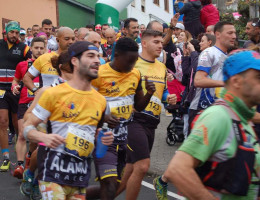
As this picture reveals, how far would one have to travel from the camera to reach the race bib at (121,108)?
17.5ft

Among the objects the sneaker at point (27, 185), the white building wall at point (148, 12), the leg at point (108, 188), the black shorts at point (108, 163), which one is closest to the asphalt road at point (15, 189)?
the sneaker at point (27, 185)

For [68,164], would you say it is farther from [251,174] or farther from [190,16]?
[190,16]

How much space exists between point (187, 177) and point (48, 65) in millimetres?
4927

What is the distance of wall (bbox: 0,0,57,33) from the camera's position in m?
20.6

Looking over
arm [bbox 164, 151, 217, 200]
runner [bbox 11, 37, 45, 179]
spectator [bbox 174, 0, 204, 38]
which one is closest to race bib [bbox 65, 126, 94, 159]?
arm [bbox 164, 151, 217, 200]

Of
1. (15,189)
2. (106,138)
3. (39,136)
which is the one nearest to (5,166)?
(15,189)

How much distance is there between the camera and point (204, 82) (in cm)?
571

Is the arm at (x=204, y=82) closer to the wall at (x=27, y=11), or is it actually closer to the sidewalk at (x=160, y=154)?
the sidewalk at (x=160, y=154)

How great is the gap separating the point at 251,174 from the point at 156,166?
5.72 m

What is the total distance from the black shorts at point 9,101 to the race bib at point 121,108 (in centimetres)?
395

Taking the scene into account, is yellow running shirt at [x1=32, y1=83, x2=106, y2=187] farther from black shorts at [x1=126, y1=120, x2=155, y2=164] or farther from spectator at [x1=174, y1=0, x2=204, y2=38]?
spectator at [x1=174, y1=0, x2=204, y2=38]

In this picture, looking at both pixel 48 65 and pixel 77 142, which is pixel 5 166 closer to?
pixel 48 65

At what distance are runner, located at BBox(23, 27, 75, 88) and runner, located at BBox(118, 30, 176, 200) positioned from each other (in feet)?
4.29

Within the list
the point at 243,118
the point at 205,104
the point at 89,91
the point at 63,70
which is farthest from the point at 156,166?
the point at 243,118
